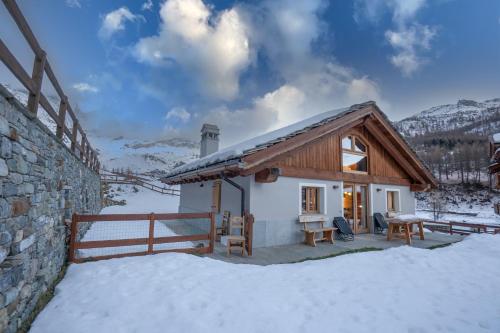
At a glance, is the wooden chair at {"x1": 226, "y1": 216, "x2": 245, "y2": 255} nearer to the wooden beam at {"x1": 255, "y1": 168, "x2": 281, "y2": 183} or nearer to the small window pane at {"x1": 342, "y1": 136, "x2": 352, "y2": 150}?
the wooden beam at {"x1": 255, "y1": 168, "x2": 281, "y2": 183}

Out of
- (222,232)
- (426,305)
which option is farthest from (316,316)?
(222,232)

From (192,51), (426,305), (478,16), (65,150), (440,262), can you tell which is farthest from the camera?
(478,16)

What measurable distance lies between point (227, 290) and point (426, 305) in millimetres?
3016

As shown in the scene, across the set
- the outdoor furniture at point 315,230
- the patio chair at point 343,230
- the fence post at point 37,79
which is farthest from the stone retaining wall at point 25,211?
the patio chair at point 343,230

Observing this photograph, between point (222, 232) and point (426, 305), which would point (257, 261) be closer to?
point (222, 232)

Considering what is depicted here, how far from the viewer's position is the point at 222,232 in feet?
25.8

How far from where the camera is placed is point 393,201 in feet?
35.9

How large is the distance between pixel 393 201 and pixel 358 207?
2.30 metres

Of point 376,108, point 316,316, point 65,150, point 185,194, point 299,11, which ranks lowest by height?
point 316,316

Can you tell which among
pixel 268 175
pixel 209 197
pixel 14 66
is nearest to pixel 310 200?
A: pixel 268 175

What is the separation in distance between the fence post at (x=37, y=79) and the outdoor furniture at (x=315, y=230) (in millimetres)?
6818

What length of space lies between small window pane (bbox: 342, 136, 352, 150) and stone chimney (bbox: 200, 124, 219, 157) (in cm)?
856

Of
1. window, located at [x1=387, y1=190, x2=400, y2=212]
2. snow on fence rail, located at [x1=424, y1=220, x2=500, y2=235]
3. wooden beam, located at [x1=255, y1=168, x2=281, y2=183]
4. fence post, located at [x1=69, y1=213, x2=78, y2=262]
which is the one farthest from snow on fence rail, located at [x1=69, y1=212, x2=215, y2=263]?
snow on fence rail, located at [x1=424, y1=220, x2=500, y2=235]

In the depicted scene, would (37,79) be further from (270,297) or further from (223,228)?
(223,228)
